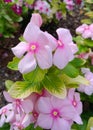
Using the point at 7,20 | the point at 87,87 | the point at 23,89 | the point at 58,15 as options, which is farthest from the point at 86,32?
the point at 58,15

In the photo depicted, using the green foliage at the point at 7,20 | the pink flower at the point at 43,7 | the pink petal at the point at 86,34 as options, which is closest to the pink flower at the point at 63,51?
the pink petal at the point at 86,34

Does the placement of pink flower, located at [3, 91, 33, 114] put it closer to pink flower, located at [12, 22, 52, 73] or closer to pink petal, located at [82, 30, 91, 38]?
pink flower, located at [12, 22, 52, 73]

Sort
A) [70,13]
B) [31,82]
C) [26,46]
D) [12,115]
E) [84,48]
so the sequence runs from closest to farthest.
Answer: [26,46]
[31,82]
[12,115]
[84,48]
[70,13]

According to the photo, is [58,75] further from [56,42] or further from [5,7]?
[5,7]

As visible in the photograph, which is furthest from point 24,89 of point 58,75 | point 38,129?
point 38,129

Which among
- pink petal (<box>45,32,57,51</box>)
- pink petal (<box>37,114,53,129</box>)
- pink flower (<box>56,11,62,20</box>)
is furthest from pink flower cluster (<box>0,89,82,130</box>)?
pink flower (<box>56,11,62,20</box>)

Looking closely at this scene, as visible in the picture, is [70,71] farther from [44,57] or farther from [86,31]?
[86,31]
